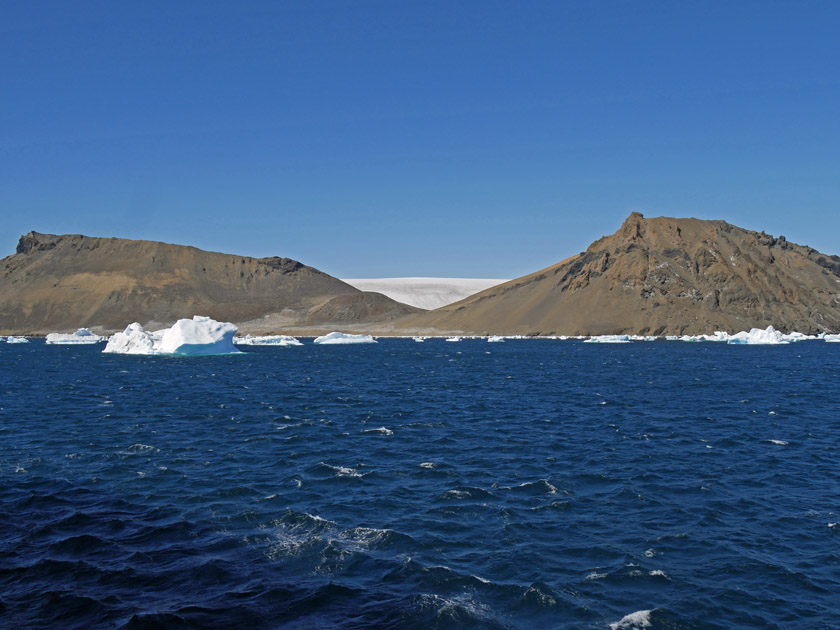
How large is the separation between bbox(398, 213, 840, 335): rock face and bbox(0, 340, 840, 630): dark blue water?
136 m

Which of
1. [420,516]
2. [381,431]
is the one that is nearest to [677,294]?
[381,431]

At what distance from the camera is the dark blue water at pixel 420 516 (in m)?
13.0

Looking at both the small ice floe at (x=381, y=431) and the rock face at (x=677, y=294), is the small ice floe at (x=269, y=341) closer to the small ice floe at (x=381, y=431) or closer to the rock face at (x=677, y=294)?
the rock face at (x=677, y=294)

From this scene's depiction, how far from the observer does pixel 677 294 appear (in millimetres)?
173500

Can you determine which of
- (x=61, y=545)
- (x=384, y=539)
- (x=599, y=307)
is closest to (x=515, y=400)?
(x=384, y=539)

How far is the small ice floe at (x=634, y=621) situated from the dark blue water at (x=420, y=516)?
86 mm

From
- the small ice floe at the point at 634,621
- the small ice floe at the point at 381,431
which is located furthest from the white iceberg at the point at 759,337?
the small ice floe at the point at 634,621

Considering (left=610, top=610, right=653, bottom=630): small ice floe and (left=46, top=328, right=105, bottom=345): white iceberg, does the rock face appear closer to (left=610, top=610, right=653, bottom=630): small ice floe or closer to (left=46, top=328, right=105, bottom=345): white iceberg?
(left=46, top=328, right=105, bottom=345): white iceberg

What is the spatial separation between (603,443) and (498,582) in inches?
627

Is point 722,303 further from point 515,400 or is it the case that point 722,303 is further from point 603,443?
point 603,443

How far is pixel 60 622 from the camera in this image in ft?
39.2

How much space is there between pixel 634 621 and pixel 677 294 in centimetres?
17307

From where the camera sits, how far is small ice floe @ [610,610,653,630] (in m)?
12.2

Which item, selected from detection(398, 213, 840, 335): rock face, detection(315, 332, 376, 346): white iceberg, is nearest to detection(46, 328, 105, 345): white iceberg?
detection(315, 332, 376, 346): white iceberg
